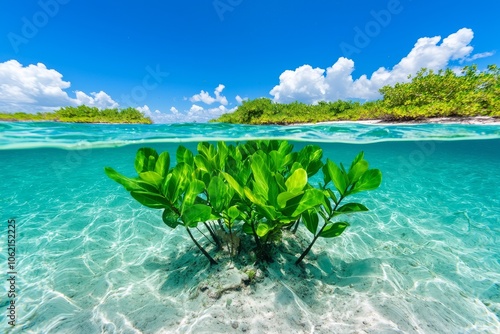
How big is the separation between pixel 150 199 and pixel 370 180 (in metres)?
1.85

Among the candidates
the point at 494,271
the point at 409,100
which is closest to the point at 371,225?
the point at 494,271

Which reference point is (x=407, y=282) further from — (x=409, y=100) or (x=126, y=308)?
(x=409, y=100)

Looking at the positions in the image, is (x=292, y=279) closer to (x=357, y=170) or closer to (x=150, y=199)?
(x=357, y=170)

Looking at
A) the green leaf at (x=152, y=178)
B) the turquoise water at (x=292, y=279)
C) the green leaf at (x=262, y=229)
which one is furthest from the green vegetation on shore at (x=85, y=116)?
the green leaf at (x=262, y=229)

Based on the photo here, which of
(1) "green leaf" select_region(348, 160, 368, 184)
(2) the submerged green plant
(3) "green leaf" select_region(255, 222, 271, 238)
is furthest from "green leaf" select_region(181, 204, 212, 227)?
(1) "green leaf" select_region(348, 160, 368, 184)

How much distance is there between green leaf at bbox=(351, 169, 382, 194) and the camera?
1796mm

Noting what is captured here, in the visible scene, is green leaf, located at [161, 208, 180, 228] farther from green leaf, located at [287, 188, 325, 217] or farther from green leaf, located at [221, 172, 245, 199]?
green leaf, located at [287, 188, 325, 217]

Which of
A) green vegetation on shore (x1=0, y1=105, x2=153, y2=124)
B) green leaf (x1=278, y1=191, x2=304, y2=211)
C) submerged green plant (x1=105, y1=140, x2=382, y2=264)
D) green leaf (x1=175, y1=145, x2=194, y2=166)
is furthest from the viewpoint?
green vegetation on shore (x1=0, y1=105, x2=153, y2=124)

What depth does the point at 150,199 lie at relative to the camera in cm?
171

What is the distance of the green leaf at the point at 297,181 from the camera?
157cm

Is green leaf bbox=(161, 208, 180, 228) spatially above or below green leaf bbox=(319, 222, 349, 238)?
above

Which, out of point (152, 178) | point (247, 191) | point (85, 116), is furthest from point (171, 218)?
point (85, 116)

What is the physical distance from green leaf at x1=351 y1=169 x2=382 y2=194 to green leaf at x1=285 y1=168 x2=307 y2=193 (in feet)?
2.08

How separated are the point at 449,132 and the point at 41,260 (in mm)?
22786
